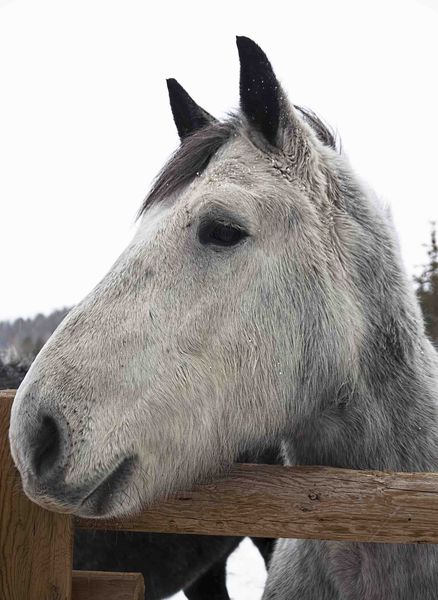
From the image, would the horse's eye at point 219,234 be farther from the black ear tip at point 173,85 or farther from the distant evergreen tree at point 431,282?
the distant evergreen tree at point 431,282

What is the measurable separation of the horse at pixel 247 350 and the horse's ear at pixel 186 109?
0.35m

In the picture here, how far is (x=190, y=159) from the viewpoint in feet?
7.91

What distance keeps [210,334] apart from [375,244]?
83cm

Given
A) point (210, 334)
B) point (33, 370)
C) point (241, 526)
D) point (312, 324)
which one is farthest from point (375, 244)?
point (33, 370)

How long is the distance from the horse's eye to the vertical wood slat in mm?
865

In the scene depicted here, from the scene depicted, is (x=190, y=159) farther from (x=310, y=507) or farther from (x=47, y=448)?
(x=310, y=507)

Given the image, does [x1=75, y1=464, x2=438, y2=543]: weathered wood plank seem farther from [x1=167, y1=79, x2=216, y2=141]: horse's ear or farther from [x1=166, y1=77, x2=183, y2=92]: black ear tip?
[x1=166, y1=77, x2=183, y2=92]: black ear tip

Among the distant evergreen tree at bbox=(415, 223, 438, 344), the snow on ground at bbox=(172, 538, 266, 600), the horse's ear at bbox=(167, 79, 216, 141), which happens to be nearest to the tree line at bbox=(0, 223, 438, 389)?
the distant evergreen tree at bbox=(415, 223, 438, 344)

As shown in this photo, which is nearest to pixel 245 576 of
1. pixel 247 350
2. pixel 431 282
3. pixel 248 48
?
pixel 247 350

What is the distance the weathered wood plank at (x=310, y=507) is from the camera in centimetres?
207

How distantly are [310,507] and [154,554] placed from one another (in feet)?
9.09

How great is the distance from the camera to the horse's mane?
7.84 ft

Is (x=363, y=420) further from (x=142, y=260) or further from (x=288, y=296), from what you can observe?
(x=142, y=260)

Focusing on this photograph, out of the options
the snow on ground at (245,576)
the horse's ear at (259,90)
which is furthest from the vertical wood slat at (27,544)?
the snow on ground at (245,576)
